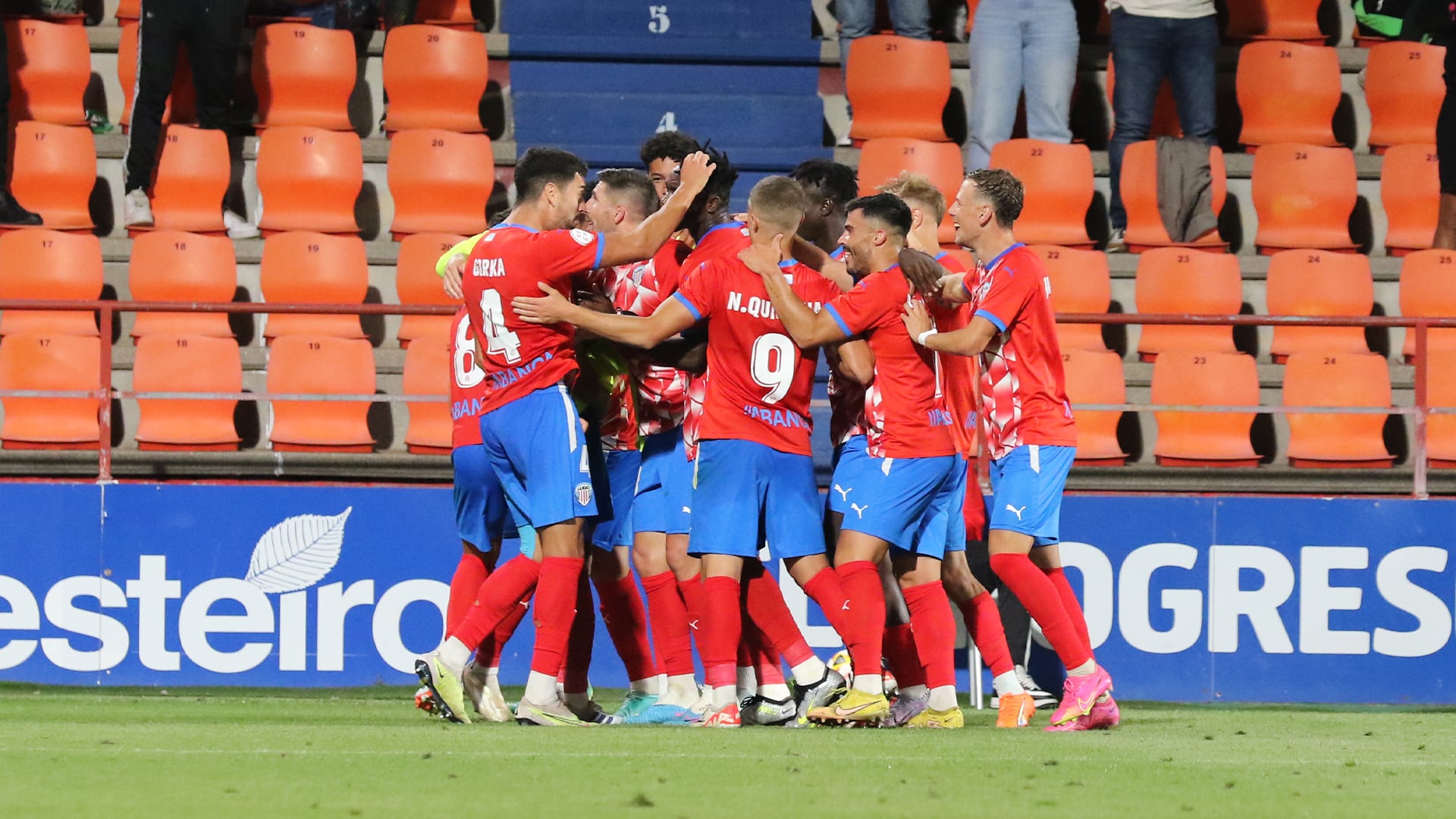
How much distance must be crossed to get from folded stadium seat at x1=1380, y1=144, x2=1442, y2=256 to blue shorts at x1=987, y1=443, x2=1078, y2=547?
6.10 metres

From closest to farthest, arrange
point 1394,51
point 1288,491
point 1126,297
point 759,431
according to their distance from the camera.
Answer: point 759,431 < point 1288,491 < point 1126,297 < point 1394,51

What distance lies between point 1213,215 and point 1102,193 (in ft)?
3.03

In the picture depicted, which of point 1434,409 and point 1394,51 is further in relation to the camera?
point 1394,51

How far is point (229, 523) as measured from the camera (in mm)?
8766

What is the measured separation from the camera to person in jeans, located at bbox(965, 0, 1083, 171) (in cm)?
1161

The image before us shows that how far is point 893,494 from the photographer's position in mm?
6637

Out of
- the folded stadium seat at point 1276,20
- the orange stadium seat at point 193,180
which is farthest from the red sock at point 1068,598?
the folded stadium seat at point 1276,20

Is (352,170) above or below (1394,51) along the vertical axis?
below

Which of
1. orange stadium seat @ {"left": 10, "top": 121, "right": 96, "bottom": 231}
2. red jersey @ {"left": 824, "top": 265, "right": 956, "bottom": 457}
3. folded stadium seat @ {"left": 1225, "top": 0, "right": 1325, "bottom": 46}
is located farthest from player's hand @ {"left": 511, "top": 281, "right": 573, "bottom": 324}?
folded stadium seat @ {"left": 1225, "top": 0, "right": 1325, "bottom": 46}

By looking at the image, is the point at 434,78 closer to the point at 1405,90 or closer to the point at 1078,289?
the point at 1078,289

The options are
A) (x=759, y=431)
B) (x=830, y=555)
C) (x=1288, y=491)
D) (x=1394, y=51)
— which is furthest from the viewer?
(x=1394, y=51)

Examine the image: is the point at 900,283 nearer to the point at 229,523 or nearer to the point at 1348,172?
the point at 229,523

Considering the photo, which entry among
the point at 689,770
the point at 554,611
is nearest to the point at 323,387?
the point at 554,611

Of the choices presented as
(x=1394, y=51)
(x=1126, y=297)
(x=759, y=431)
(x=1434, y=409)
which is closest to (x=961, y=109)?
(x=1126, y=297)
